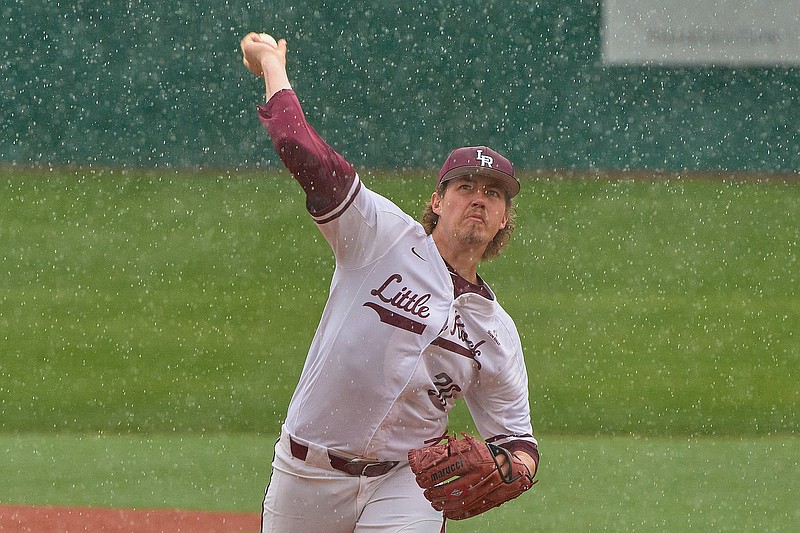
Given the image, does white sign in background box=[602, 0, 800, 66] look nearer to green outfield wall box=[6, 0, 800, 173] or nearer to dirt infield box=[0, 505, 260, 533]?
green outfield wall box=[6, 0, 800, 173]

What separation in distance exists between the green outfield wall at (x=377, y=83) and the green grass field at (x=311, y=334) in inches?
30.1

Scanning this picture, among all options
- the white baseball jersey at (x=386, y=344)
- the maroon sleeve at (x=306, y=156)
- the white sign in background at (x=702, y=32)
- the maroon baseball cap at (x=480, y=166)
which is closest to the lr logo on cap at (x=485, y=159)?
the maroon baseball cap at (x=480, y=166)

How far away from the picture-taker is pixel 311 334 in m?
12.1

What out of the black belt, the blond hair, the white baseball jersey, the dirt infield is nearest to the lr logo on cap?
the blond hair

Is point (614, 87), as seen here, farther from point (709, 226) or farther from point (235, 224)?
point (235, 224)

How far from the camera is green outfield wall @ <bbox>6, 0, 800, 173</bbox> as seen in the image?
14.6 m

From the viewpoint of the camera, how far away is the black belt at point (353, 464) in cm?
→ 359

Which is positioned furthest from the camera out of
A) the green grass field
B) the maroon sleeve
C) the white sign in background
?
the white sign in background

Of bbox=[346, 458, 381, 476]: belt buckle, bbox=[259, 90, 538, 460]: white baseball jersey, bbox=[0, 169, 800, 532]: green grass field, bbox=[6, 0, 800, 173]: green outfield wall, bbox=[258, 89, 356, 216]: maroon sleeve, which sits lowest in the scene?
bbox=[346, 458, 381, 476]: belt buckle

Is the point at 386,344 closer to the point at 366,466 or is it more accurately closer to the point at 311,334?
the point at 366,466

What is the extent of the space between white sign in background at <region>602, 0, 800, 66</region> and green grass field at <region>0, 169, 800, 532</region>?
179cm

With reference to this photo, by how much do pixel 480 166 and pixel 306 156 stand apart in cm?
74

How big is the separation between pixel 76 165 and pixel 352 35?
12.9ft

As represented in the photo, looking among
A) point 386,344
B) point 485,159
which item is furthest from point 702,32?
point 386,344
